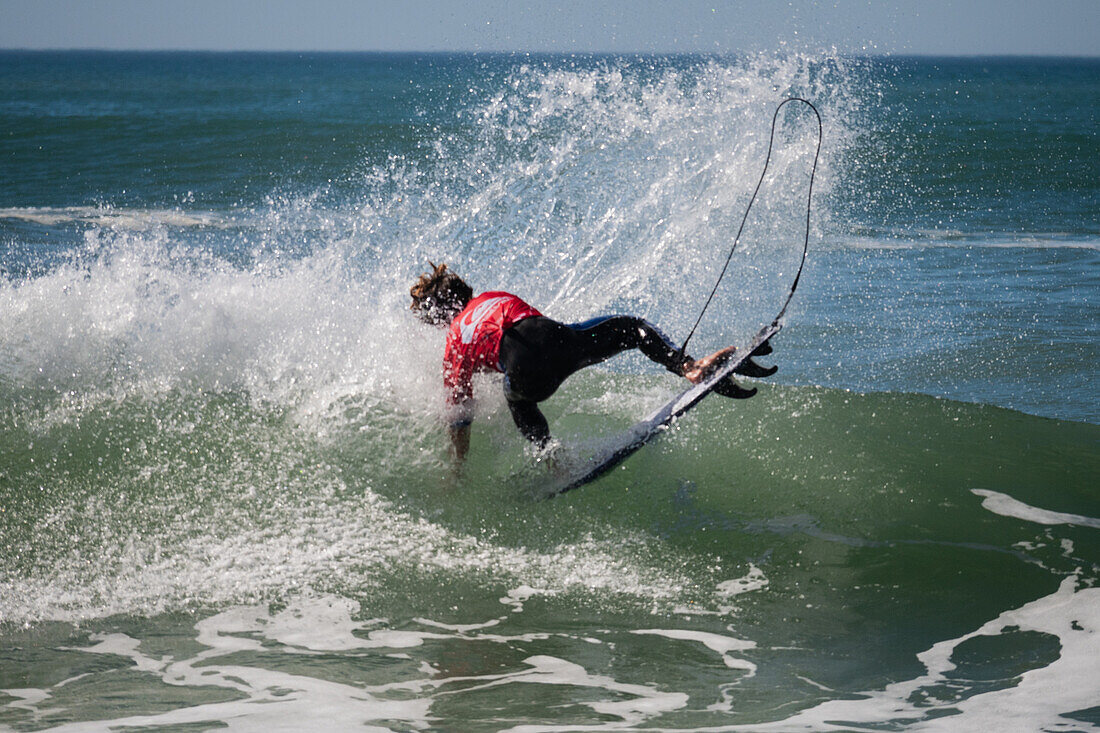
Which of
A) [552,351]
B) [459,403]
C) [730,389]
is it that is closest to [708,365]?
[730,389]

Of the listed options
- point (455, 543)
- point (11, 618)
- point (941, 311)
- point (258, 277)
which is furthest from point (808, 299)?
point (11, 618)

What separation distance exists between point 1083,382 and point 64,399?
7.43 meters

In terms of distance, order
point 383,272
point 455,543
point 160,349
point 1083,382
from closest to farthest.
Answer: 1. point 455,543
2. point 160,349
3. point 1083,382
4. point 383,272

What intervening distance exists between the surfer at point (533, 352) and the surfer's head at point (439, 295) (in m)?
0.18

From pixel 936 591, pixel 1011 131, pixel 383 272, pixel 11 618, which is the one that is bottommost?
pixel 11 618

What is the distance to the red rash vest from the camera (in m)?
4.82

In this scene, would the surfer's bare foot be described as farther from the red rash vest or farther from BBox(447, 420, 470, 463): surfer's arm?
BBox(447, 420, 470, 463): surfer's arm

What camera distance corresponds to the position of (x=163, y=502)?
509cm

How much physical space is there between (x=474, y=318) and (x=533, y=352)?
14.9 inches

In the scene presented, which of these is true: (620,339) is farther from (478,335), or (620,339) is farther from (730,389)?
(478,335)

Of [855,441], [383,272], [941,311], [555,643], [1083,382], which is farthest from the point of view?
[941,311]

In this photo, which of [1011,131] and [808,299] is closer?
[808,299]

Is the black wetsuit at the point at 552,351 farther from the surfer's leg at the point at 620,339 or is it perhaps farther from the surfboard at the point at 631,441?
the surfboard at the point at 631,441

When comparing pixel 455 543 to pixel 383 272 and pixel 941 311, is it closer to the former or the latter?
pixel 383 272
